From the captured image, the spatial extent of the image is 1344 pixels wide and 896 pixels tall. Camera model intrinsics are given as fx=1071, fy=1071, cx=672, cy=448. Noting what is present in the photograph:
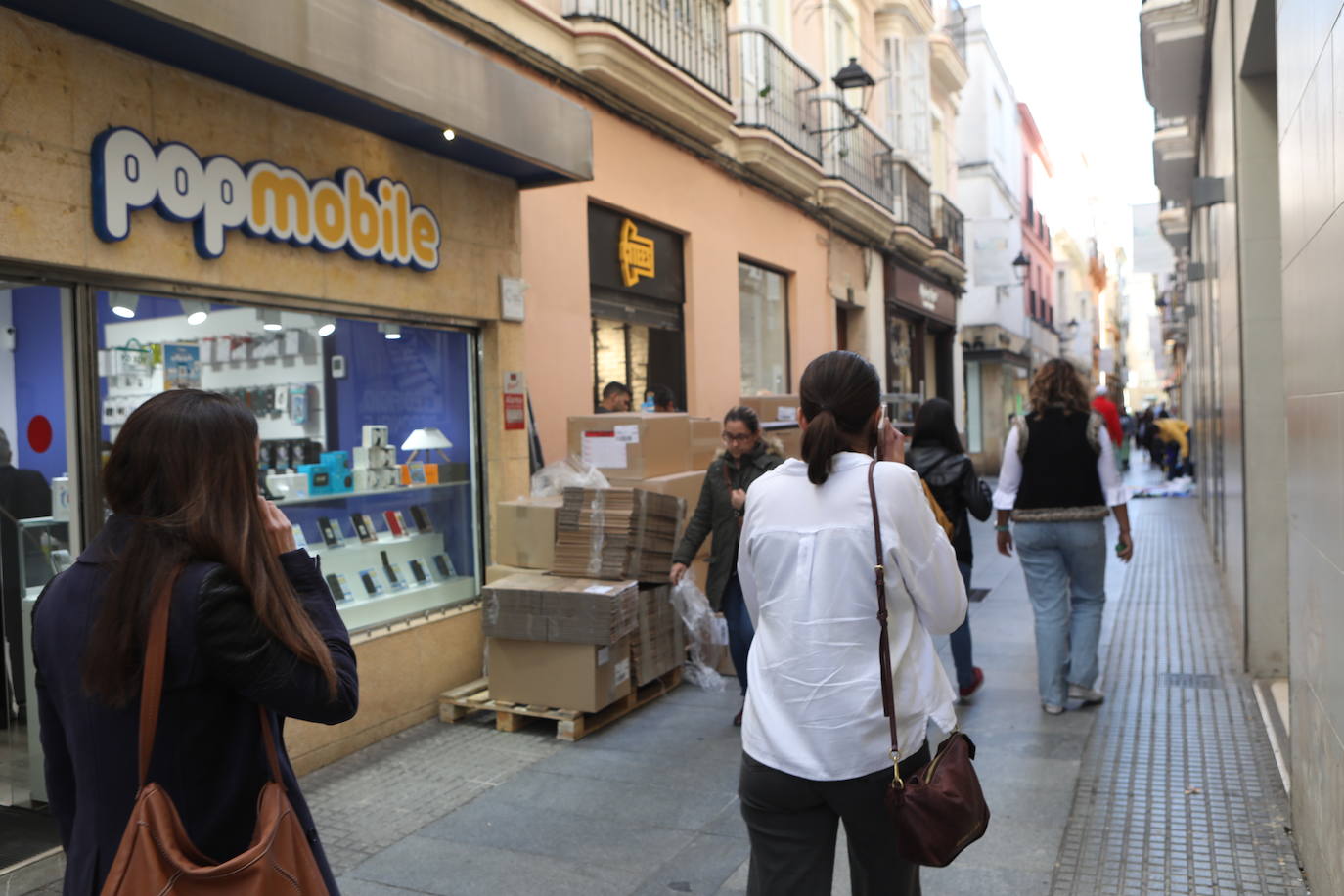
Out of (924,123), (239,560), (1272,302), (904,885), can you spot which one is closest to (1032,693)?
(1272,302)

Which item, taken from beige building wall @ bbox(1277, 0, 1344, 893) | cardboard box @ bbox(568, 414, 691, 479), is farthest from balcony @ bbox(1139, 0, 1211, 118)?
beige building wall @ bbox(1277, 0, 1344, 893)

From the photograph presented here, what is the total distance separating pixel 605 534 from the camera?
243 inches

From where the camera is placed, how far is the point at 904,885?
8.27 feet

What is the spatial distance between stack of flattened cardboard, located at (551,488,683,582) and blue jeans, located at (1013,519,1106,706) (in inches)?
81.6

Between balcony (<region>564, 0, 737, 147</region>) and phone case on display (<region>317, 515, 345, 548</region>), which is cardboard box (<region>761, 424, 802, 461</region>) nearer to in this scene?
balcony (<region>564, 0, 737, 147</region>)

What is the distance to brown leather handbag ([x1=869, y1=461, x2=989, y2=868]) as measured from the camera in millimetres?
2324

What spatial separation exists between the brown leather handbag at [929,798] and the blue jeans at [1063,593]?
3553 millimetres

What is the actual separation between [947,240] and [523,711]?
15551mm

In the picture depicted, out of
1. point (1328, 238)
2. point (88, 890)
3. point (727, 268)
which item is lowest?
point (88, 890)

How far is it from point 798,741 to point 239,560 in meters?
1.29

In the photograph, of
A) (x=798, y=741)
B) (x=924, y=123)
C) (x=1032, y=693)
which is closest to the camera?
(x=798, y=741)

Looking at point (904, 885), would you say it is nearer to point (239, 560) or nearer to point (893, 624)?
point (893, 624)

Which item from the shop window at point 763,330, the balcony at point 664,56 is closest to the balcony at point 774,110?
the balcony at point 664,56

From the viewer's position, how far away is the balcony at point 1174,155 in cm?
1201
